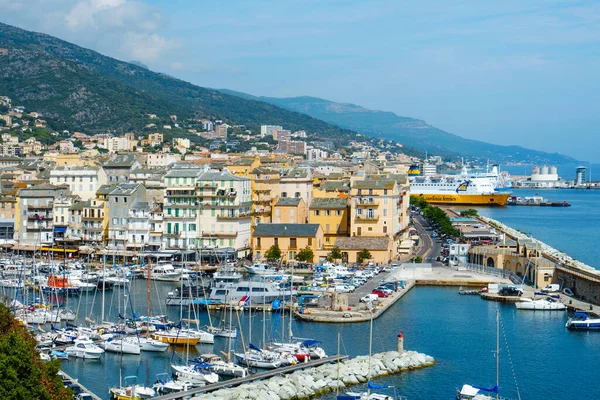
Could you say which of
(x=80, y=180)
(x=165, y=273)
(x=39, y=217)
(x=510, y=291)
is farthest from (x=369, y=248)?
(x=80, y=180)

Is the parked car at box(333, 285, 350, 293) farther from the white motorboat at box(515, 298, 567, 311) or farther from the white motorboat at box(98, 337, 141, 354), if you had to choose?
the white motorboat at box(98, 337, 141, 354)

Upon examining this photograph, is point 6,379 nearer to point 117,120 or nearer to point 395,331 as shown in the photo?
point 395,331

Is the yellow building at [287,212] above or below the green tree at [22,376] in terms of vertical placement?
above

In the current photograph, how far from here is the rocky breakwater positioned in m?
23.3

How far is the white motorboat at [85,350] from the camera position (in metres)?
27.9

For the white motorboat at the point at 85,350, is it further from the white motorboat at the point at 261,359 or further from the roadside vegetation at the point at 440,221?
the roadside vegetation at the point at 440,221

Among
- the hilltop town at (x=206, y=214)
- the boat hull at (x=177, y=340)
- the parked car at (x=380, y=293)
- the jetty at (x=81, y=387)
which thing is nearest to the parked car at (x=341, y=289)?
the parked car at (x=380, y=293)

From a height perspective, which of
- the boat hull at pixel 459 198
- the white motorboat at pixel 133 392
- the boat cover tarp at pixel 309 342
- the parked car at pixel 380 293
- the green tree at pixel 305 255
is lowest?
the white motorboat at pixel 133 392

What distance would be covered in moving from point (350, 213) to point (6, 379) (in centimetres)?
3364

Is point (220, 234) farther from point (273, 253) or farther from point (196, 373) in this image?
point (196, 373)

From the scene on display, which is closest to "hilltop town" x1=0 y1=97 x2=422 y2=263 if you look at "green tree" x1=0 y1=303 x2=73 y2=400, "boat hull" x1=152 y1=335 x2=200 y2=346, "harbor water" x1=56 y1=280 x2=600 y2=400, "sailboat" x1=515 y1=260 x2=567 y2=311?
"harbor water" x1=56 y1=280 x2=600 y2=400

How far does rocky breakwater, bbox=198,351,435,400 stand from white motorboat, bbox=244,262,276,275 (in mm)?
16481

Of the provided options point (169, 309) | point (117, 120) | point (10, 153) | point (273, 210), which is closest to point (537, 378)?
point (169, 309)

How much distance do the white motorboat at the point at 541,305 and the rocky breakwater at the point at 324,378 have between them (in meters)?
9.80
